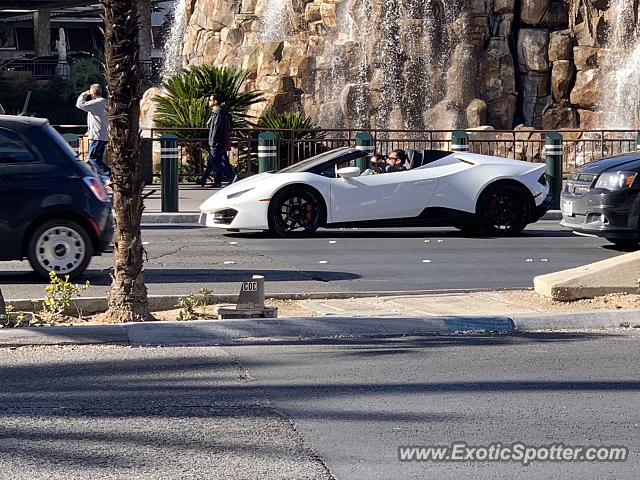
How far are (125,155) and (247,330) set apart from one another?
1625mm

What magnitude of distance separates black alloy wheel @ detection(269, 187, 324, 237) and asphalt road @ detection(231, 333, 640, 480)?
7.29m

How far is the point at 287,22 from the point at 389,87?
4176mm

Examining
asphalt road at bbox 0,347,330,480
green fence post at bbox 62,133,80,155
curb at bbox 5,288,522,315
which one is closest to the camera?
asphalt road at bbox 0,347,330,480

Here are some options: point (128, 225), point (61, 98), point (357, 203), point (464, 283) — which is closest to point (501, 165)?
point (357, 203)

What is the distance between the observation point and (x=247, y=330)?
8.84m

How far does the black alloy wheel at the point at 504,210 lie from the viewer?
16.6 metres

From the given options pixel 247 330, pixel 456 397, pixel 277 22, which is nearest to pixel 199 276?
pixel 247 330

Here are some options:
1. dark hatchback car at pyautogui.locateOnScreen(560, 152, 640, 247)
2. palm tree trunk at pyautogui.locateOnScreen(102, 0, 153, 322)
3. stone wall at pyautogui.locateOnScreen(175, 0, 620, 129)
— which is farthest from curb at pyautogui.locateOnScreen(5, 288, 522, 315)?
stone wall at pyautogui.locateOnScreen(175, 0, 620, 129)

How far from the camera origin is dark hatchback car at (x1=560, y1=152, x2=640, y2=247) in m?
14.3

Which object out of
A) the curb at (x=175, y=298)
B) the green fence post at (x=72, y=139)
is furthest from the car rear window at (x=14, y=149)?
the green fence post at (x=72, y=139)

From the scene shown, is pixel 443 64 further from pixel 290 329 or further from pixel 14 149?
pixel 290 329

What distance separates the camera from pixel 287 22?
120ft

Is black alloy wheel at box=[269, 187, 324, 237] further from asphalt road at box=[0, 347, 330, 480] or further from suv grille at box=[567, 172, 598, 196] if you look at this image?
asphalt road at box=[0, 347, 330, 480]

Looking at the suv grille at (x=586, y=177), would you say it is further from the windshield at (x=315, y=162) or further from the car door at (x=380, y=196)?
the windshield at (x=315, y=162)
